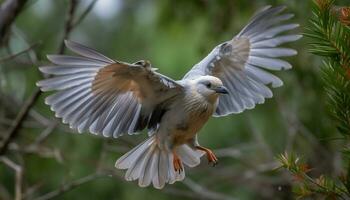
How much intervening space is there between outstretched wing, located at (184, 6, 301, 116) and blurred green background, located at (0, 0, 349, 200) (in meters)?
0.39

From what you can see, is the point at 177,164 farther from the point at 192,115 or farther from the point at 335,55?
the point at 335,55

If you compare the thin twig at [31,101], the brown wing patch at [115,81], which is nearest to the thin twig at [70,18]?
the thin twig at [31,101]

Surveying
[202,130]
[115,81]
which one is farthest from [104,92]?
[202,130]

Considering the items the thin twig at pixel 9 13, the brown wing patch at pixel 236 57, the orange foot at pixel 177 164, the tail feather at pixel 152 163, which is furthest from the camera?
the brown wing patch at pixel 236 57

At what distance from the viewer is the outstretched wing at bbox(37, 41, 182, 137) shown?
317 cm

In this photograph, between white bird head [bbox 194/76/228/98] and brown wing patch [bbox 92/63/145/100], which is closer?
brown wing patch [bbox 92/63/145/100]

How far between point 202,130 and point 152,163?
2.32 metres

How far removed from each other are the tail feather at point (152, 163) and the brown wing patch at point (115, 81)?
384 millimetres

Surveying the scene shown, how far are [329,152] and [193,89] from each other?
2070mm

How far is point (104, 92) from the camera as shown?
344cm

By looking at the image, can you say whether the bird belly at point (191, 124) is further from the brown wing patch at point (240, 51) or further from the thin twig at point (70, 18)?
the thin twig at point (70, 18)

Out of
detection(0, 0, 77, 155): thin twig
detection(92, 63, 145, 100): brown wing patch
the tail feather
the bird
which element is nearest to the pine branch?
the bird

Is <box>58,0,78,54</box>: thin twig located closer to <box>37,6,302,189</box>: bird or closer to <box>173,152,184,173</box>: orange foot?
<box>37,6,302,189</box>: bird

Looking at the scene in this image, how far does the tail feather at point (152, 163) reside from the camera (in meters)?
3.71
